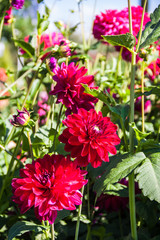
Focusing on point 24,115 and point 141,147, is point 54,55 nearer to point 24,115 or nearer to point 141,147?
point 24,115

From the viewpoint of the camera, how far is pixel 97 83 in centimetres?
83

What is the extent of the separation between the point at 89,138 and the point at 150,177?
0.13 metres

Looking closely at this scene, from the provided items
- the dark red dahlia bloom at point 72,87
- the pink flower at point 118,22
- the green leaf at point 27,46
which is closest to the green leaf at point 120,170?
the dark red dahlia bloom at point 72,87

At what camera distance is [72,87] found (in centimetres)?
52

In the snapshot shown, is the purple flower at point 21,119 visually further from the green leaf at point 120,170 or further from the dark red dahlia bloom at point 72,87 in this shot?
the green leaf at point 120,170

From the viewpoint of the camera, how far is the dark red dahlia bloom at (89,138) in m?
0.45

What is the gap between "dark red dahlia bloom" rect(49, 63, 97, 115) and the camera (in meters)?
0.51

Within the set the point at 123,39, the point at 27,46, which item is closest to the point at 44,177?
the point at 123,39

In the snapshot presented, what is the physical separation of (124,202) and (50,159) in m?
0.39

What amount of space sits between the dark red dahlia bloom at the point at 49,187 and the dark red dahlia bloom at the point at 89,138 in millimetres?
29

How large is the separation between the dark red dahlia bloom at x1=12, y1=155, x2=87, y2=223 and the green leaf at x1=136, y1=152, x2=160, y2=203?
0.10 metres

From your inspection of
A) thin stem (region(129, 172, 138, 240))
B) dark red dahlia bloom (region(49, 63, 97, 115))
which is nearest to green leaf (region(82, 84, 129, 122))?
dark red dahlia bloom (region(49, 63, 97, 115))

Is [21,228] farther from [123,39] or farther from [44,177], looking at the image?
[123,39]

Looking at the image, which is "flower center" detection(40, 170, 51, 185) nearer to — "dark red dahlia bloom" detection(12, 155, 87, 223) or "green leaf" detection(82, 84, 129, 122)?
"dark red dahlia bloom" detection(12, 155, 87, 223)
